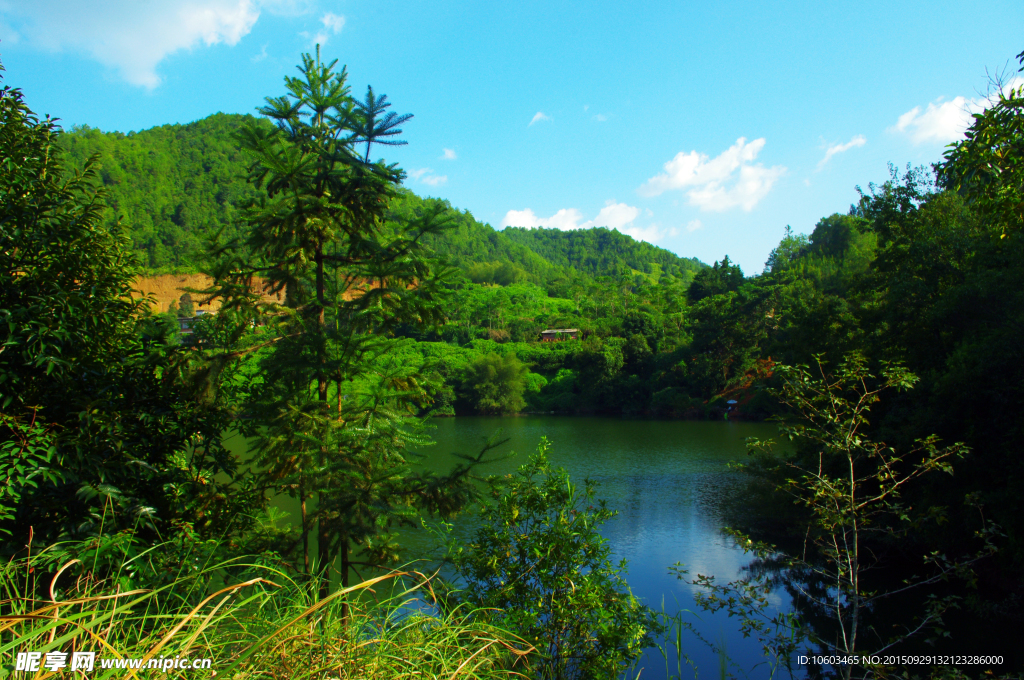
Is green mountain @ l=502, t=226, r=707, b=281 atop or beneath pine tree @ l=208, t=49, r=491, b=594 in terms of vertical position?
atop

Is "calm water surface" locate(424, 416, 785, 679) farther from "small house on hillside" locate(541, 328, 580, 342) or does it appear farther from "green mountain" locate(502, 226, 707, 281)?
"green mountain" locate(502, 226, 707, 281)

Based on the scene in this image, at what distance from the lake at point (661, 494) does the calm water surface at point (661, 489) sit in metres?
0.02

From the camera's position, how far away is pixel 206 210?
190 ft

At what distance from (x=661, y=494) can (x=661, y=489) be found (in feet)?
1.81

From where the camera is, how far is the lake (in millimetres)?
7855

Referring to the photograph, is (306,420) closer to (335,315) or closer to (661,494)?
(335,315)

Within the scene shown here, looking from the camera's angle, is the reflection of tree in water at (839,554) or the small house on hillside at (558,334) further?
the small house on hillside at (558,334)

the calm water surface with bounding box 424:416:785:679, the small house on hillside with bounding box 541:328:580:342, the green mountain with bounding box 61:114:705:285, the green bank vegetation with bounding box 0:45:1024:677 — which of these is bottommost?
the calm water surface with bounding box 424:416:785:679

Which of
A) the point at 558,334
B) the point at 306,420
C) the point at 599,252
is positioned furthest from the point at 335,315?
the point at 599,252

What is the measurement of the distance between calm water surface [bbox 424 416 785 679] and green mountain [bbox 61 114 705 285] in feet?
51.2

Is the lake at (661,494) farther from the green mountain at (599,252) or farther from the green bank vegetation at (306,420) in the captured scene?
the green mountain at (599,252)

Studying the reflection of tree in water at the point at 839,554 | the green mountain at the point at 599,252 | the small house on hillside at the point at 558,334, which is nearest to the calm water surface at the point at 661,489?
the reflection of tree in water at the point at 839,554

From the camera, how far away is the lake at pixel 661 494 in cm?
786

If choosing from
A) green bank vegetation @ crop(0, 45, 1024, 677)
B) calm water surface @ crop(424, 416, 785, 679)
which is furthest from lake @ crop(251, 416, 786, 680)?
green bank vegetation @ crop(0, 45, 1024, 677)
